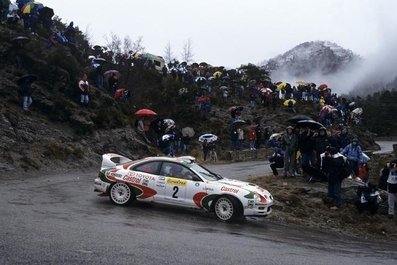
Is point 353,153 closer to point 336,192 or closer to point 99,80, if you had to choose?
point 336,192

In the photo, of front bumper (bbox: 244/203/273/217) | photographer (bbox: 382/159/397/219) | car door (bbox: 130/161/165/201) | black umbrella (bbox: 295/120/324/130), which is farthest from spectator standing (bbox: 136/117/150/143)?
front bumper (bbox: 244/203/273/217)

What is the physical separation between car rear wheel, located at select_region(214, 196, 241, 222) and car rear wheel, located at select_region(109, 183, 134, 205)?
8.18ft

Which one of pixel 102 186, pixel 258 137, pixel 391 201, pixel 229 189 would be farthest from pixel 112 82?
pixel 391 201

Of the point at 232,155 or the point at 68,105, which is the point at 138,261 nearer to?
the point at 68,105

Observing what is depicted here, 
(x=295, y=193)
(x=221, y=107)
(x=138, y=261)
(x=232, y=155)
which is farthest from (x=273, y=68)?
(x=138, y=261)

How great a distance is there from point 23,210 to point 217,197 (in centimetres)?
476

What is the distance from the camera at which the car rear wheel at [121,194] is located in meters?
13.4

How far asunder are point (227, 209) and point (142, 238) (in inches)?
158

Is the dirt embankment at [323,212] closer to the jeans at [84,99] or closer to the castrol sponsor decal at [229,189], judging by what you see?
the castrol sponsor decal at [229,189]

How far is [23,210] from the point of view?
36.6ft

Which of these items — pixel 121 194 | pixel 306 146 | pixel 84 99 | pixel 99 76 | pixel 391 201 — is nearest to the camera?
pixel 121 194

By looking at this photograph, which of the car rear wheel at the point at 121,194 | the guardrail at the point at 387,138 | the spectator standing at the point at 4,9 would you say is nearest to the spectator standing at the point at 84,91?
the spectator standing at the point at 4,9

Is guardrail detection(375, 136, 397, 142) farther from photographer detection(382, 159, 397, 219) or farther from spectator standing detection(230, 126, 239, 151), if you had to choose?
photographer detection(382, 159, 397, 219)

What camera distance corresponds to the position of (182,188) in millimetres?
12961
